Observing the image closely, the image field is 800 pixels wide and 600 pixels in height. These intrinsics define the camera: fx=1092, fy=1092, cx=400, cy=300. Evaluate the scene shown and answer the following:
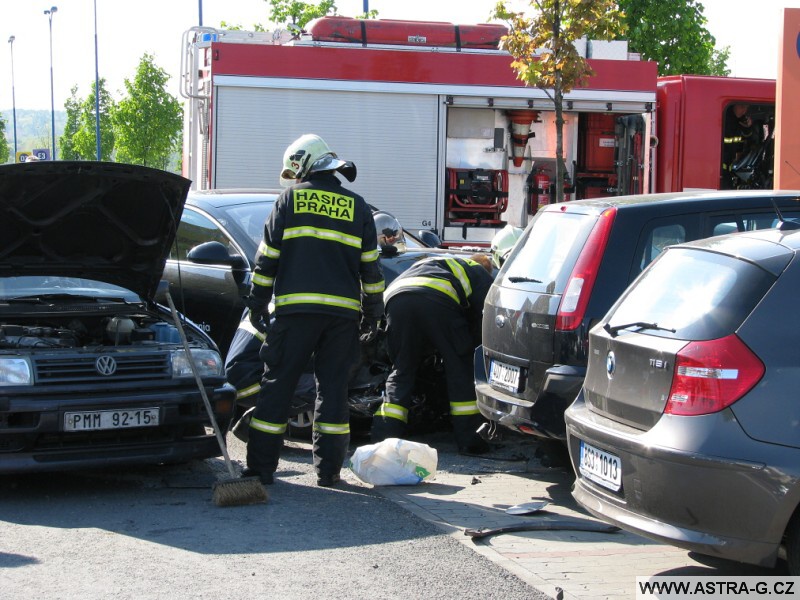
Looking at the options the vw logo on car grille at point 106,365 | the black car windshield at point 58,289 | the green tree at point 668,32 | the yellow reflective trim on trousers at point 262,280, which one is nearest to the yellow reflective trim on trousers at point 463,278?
the yellow reflective trim on trousers at point 262,280

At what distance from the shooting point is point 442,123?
13.5 metres

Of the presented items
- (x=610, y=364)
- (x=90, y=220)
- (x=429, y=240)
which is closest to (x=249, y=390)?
(x=90, y=220)

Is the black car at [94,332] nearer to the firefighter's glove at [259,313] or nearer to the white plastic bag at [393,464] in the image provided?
the firefighter's glove at [259,313]

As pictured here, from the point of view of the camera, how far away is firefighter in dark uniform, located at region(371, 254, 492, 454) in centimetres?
711

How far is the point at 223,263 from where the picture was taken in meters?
7.94

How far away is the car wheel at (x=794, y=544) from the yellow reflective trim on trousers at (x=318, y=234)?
3.15m

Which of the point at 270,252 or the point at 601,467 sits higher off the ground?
the point at 270,252

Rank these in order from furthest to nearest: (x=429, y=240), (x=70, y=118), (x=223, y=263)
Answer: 1. (x=70, y=118)
2. (x=429, y=240)
3. (x=223, y=263)

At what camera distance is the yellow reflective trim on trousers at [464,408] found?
7.19 meters

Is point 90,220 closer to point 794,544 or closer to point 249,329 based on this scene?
point 249,329

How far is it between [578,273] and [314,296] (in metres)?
1.50

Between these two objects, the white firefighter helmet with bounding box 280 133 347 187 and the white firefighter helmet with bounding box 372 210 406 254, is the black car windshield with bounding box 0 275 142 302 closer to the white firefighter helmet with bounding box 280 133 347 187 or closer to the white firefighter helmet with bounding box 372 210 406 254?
the white firefighter helmet with bounding box 280 133 347 187

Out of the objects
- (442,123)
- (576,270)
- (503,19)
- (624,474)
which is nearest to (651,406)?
(624,474)

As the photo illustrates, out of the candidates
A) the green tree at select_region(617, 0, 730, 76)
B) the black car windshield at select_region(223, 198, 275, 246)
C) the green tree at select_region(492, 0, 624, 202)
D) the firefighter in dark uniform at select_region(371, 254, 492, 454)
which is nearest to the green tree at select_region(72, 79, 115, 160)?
the green tree at select_region(617, 0, 730, 76)
